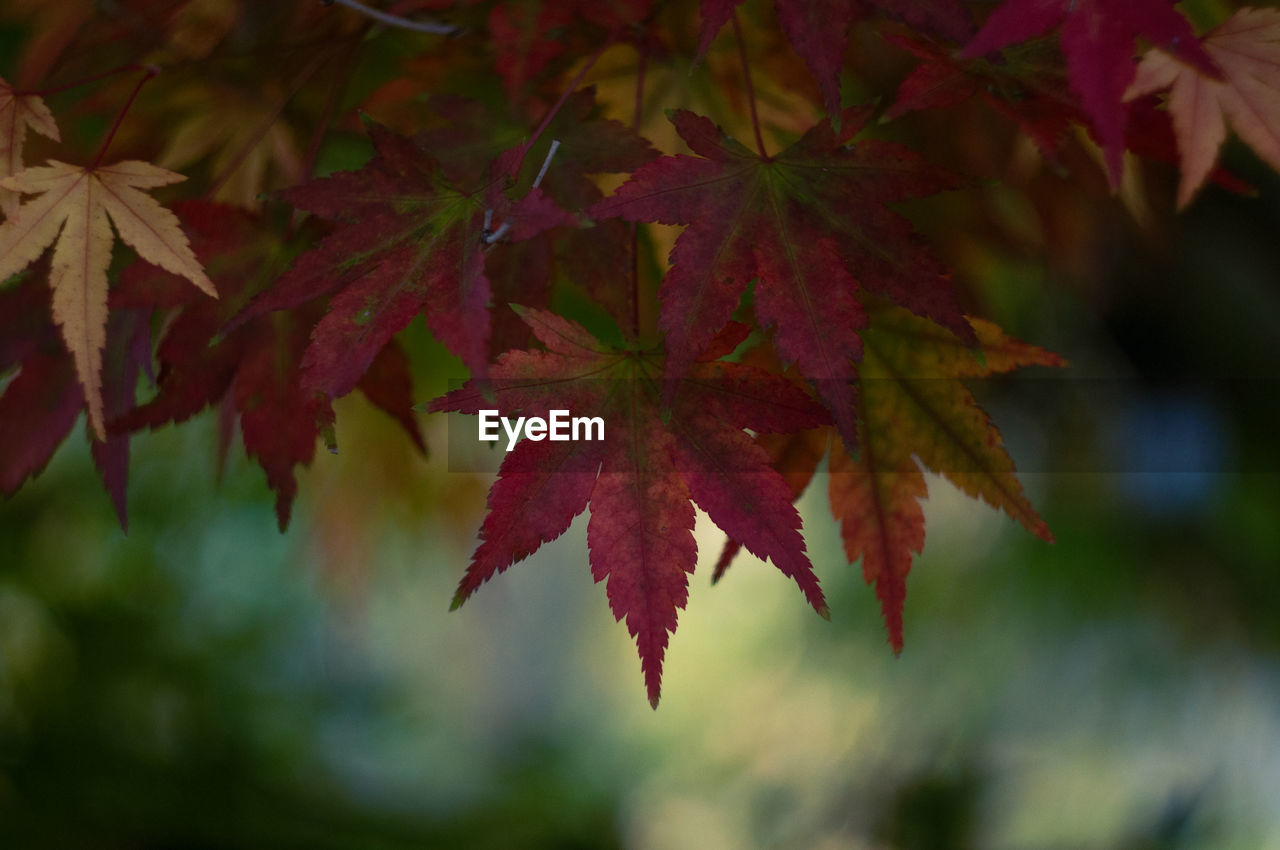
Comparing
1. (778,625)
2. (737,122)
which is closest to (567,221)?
(737,122)

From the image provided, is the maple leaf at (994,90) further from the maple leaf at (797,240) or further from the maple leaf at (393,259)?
the maple leaf at (393,259)

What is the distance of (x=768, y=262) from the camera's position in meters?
0.43

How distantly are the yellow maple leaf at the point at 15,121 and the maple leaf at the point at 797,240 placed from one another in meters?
0.32

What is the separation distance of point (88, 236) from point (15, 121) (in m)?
0.09

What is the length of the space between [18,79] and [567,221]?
0.59 metres

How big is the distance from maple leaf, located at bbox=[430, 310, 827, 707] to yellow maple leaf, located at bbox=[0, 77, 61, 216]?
28cm

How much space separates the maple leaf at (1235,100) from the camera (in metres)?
0.41

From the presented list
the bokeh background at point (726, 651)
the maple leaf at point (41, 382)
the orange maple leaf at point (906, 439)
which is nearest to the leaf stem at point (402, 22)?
the maple leaf at point (41, 382)

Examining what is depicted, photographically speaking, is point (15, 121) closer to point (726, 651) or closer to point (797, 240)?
point (797, 240)

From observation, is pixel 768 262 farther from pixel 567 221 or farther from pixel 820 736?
pixel 820 736

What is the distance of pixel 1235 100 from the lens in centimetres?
42

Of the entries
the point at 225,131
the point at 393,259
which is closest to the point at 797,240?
the point at 393,259

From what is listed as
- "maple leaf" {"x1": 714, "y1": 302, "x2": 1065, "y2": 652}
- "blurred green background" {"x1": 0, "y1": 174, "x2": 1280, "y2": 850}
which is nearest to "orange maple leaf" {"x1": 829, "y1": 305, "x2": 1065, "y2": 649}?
"maple leaf" {"x1": 714, "y1": 302, "x2": 1065, "y2": 652}

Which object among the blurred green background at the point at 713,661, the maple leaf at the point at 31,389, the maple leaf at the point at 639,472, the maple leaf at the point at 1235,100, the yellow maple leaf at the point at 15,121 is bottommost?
the blurred green background at the point at 713,661
